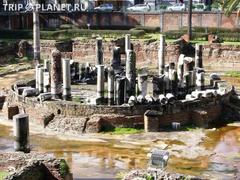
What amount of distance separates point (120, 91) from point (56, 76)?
402 cm

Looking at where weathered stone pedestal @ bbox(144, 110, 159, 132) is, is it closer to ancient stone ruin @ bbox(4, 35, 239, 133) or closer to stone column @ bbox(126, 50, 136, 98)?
ancient stone ruin @ bbox(4, 35, 239, 133)

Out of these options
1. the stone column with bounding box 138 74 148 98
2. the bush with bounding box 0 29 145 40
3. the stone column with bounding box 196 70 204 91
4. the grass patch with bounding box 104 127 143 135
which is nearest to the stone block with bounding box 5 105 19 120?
the grass patch with bounding box 104 127 143 135

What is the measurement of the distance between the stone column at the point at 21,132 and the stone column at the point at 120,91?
8640 millimetres

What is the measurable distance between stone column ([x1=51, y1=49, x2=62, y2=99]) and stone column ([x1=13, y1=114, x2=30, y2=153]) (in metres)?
8.53

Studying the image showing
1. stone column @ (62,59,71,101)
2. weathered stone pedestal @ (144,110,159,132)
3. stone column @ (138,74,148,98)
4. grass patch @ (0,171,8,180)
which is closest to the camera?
grass patch @ (0,171,8,180)

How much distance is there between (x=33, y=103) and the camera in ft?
105

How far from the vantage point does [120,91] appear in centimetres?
3203

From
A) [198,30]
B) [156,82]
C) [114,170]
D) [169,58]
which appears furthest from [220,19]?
[114,170]

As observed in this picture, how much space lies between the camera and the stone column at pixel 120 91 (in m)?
31.9

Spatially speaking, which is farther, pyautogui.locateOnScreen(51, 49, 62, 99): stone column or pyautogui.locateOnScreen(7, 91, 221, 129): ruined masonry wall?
pyautogui.locateOnScreen(51, 49, 62, 99): stone column

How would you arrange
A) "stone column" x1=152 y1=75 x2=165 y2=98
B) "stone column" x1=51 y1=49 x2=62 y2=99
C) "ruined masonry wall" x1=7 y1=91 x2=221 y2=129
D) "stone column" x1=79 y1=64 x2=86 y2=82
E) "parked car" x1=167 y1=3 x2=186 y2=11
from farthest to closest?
"parked car" x1=167 y1=3 x2=186 y2=11 < "stone column" x1=79 y1=64 x2=86 y2=82 < "stone column" x1=152 y1=75 x2=165 y2=98 < "stone column" x1=51 y1=49 x2=62 y2=99 < "ruined masonry wall" x1=7 y1=91 x2=221 y2=129

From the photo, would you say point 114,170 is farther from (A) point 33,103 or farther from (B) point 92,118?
(A) point 33,103

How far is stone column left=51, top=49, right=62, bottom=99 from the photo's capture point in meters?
32.9

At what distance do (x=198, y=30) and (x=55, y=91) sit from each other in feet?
105
